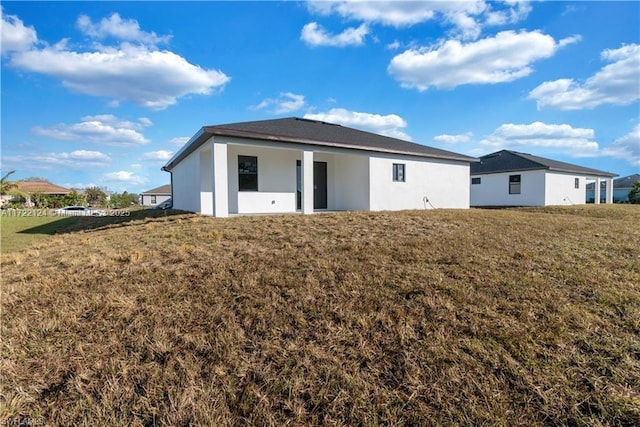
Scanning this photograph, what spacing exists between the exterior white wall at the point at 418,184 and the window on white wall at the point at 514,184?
810 centimetres

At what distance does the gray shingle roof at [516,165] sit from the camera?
67.0 feet

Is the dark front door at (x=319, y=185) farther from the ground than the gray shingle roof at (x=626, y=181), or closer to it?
closer to it

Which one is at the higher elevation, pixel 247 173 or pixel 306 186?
pixel 247 173

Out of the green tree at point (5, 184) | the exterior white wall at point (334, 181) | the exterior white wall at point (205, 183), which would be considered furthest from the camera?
the green tree at point (5, 184)

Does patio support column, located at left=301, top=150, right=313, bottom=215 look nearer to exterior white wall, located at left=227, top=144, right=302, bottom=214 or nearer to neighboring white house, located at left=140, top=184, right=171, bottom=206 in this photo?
exterior white wall, located at left=227, top=144, right=302, bottom=214

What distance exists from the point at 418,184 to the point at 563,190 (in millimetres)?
15142

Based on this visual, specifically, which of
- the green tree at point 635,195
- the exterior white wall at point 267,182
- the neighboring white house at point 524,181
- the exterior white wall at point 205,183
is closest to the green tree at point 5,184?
the exterior white wall at point 205,183

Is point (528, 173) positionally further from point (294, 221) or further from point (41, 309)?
point (41, 309)

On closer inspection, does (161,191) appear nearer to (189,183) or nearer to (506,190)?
(189,183)

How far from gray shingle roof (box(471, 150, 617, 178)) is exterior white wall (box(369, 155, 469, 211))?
302 inches

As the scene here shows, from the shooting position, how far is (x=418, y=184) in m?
13.9

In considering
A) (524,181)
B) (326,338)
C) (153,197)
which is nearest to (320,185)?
(326,338)

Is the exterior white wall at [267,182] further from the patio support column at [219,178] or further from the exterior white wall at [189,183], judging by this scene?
the patio support column at [219,178]

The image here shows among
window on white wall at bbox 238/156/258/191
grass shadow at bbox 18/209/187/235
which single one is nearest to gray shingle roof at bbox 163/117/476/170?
window on white wall at bbox 238/156/258/191
